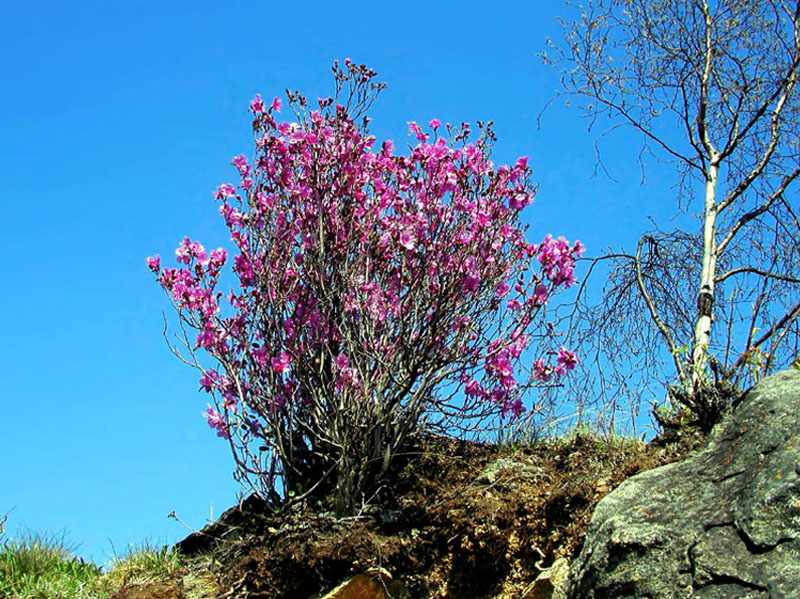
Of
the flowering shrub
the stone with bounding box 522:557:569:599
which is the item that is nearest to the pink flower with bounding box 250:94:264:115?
the flowering shrub

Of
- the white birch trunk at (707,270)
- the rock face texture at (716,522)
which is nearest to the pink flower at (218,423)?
the rock face texture at (716,522)

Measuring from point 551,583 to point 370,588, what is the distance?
1.23m

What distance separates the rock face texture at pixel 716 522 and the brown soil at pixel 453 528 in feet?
1.82

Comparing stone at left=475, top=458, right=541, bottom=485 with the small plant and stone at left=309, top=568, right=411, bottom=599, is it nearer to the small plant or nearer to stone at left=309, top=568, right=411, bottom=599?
stone at left=309, top=568, right=411, bottom=599

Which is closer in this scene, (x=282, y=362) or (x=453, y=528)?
(x=453, y=528)

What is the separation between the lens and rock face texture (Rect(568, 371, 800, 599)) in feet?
12.0

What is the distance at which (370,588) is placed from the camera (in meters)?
5.52

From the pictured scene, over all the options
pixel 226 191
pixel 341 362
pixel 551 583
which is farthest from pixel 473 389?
pixel 226 191

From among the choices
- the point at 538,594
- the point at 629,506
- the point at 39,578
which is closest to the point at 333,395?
the point at 538,594

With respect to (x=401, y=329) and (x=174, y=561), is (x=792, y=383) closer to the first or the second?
(x=401, y=329)

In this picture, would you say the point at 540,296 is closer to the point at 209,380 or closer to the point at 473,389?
the point at 473,389

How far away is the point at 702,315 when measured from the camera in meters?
7.36

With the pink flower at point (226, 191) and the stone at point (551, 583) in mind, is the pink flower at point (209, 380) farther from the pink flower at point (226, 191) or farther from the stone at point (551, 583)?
the stone at point (551, 583)

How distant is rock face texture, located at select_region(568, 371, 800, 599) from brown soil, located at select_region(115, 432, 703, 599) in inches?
21.9
